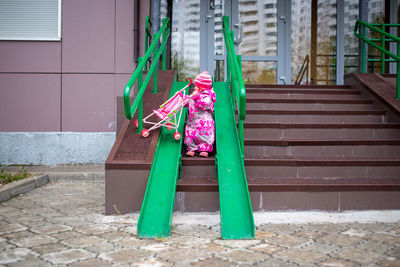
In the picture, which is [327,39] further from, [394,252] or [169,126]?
[394,252]

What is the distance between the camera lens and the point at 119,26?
7.34 meters

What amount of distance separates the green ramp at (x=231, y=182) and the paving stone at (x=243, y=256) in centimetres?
32

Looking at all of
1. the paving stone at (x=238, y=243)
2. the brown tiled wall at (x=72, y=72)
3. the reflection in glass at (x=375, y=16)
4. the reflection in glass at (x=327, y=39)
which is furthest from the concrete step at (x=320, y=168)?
the reflection in glass at (x=375, y=16)

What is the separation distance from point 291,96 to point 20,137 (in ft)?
16.6

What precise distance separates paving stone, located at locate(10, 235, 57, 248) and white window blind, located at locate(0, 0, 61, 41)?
5.24m

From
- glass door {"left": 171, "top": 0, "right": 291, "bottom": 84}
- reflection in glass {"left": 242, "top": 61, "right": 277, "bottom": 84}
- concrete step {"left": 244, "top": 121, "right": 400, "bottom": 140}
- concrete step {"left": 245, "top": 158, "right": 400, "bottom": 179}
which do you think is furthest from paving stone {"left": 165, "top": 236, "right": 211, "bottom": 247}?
reflection in glass {"left": 242, "top": 61, "right": 277, "bottom": 84}

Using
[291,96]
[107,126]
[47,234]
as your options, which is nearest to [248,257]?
[47,234]

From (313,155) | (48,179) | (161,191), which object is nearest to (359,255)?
(161,191)

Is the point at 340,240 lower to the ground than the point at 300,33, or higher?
lower

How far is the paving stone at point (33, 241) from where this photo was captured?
9.64ft

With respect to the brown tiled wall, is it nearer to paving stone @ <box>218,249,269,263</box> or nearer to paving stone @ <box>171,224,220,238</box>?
paving stone @ <box>171,224,220,238</box>

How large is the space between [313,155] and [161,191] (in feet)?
6.94

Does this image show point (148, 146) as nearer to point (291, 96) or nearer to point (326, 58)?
point (291, 96)

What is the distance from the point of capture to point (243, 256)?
8.80ft
